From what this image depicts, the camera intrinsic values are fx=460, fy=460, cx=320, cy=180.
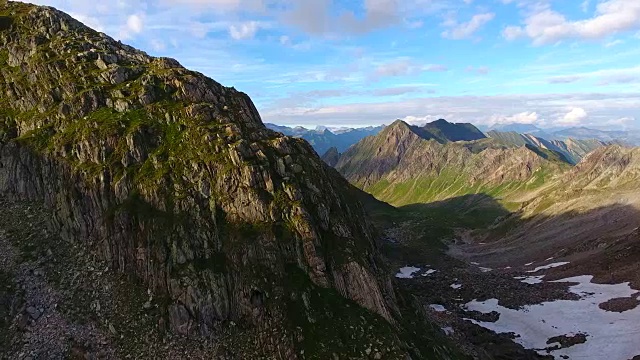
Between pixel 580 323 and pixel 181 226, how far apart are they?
57.7 metres

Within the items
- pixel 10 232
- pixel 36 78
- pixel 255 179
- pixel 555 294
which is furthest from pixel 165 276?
pixel 555 294

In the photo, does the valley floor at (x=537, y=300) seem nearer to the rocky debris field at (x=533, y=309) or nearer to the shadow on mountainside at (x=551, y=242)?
the rocky debris field at (x=533, y=309)

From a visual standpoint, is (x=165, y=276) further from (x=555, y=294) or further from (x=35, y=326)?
(x=555, y=294)

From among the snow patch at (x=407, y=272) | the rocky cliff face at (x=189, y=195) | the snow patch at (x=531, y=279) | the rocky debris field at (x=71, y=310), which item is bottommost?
the snow patch at (x=407, y=272)

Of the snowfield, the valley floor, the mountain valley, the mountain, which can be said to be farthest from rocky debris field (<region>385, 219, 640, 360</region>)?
the mountain

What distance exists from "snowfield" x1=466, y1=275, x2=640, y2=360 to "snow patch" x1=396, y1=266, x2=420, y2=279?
1076 inches

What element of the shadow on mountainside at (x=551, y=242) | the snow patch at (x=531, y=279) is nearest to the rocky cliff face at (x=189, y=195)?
the snow patch at (x=531, y=279)

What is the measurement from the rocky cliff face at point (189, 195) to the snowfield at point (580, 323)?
27.1 m

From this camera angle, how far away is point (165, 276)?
46.3m

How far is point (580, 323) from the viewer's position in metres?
66.6

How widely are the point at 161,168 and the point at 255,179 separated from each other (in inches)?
431

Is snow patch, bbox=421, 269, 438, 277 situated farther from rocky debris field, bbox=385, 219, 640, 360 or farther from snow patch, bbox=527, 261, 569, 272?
snow patch, bbox=527, 261, 569, 272

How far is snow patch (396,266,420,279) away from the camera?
4298 inches

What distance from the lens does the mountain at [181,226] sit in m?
43.5
